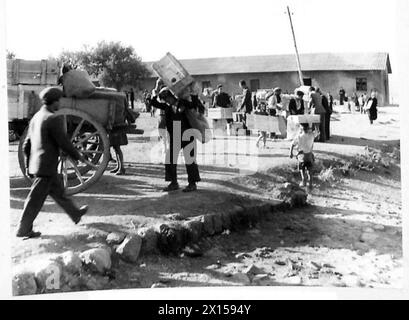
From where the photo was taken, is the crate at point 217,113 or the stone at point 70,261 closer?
the stone at point 70,261

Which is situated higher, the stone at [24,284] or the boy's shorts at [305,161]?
the boy's shorts at [305,161]

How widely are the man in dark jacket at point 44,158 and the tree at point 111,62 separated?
0.81 meters

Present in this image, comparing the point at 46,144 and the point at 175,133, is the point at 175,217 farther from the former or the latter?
the point at 46,144

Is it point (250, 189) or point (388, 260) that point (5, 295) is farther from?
point (388, 260)

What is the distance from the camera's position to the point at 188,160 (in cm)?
453

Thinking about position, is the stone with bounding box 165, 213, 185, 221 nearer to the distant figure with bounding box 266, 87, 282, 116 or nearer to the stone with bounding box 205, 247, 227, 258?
the stone with bounding box 205, 247, 227, 258

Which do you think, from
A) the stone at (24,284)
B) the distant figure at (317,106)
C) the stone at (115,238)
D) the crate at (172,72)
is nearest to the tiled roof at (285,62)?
the crate at (172,72)

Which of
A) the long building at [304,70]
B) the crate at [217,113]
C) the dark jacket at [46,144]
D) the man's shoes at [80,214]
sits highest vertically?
the long building at [304,70]

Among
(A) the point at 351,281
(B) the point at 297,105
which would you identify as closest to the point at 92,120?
(A) the point at 351,281

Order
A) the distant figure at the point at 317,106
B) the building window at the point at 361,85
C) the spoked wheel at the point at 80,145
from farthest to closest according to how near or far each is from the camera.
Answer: the building window at the point at 361,85 → the distant figure at the point at 317,106 → the spoked wheel at the point at 80,145

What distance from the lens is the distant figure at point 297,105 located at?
708 cm

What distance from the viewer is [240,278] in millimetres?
3328

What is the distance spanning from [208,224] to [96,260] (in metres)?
1.06

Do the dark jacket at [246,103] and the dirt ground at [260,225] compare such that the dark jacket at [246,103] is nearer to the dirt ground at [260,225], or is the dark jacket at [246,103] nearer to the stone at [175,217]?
the dirt ground at [260,225]
